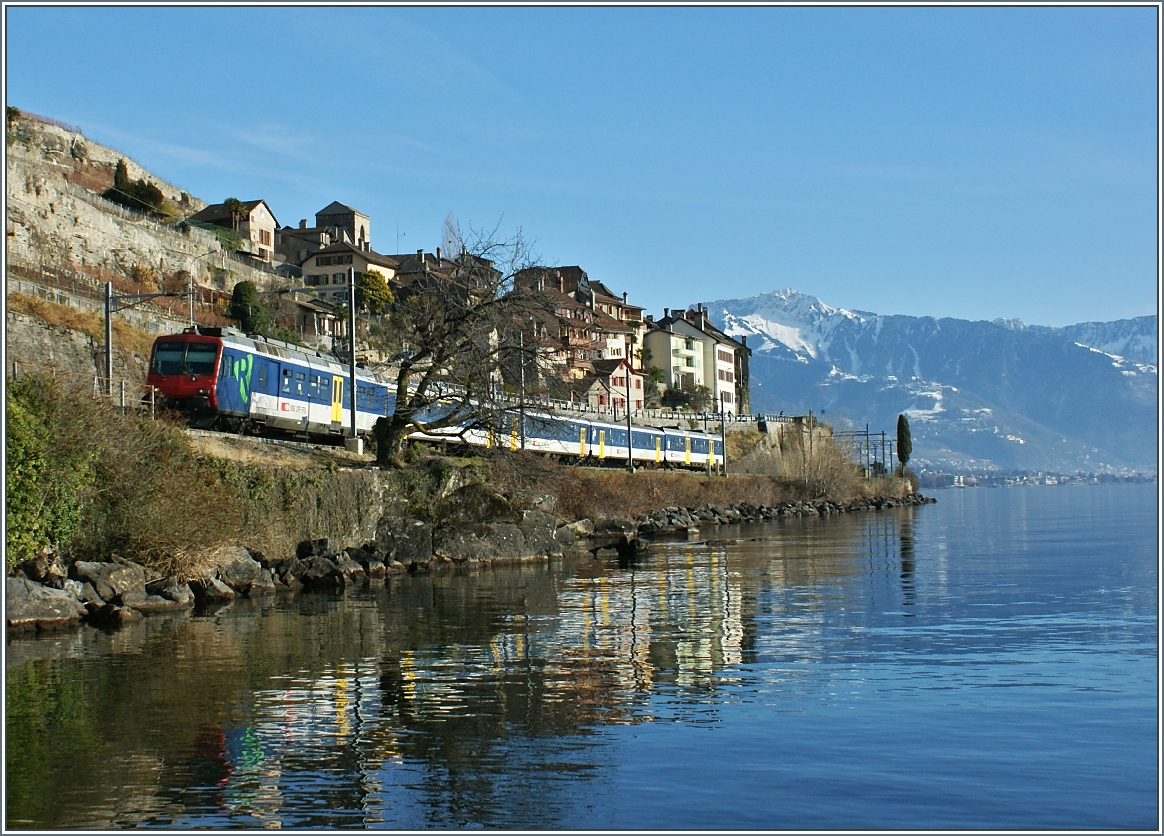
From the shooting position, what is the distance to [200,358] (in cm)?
3456

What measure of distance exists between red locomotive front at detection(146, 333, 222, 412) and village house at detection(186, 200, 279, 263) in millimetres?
60049

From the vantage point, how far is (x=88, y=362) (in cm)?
4228

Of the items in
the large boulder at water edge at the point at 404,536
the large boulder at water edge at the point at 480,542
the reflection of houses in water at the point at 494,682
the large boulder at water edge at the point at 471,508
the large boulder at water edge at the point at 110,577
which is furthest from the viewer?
the large boulder at water edge at the point at 471,508

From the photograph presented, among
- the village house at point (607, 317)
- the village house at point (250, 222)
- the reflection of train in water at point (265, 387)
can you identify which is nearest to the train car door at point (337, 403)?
the reflection of train in water at point (265, 387)

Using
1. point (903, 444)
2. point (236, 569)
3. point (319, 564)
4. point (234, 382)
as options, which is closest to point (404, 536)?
point (319, 564)

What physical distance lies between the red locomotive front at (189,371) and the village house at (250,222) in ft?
197

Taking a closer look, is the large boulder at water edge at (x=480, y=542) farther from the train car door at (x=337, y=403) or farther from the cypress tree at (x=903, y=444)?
the cypress tree at (x=903, y=444)

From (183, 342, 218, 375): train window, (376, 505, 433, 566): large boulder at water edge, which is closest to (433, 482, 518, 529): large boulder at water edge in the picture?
(376, 505, 433, 566): large boulder at water edge

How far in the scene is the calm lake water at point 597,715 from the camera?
1004cm

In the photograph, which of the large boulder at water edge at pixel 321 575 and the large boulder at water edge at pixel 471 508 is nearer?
the large boulder at water edge at pixel 321 575

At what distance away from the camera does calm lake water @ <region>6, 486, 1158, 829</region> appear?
1004 centimetres

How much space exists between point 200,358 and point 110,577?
12.8 metres

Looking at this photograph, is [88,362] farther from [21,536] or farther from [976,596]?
[976,596]

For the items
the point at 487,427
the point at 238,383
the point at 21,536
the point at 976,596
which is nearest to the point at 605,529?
the point at 487,427
